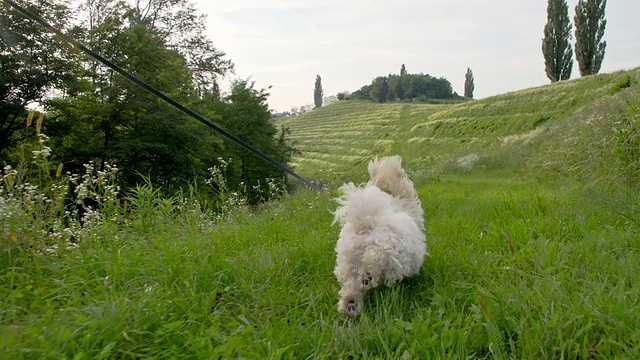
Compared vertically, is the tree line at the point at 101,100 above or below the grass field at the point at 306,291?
above

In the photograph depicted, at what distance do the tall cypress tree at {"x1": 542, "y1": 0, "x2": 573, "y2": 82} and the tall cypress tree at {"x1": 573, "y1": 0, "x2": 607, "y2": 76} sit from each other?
1.72 m

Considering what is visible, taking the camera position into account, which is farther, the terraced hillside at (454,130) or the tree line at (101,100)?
the terraced hillside at (454,130)

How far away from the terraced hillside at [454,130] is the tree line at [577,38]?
8610 millimetres

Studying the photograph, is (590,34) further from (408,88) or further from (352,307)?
(408,88)

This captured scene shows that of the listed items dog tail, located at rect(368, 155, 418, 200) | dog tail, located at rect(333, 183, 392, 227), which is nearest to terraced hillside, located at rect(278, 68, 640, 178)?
dog tail, located at rect(368, 155, 418, 200)

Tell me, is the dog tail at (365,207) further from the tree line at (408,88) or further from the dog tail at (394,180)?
the tree line at (408,88)

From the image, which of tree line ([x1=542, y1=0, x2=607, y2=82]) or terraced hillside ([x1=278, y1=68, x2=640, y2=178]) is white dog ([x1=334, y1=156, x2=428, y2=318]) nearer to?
terraced hillside ([x1=278, y1=68, x2=640, y2=178])

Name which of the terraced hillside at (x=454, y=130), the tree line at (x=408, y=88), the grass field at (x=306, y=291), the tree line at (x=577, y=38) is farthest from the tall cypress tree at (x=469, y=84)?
the grass field at (x=306, y=291)

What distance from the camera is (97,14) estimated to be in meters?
21.8

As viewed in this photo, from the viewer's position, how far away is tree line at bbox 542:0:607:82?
39.6 meters

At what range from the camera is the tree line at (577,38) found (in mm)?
39625

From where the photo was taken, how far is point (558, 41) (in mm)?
42500

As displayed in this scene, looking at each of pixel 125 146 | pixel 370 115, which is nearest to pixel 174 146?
pixel 125 146

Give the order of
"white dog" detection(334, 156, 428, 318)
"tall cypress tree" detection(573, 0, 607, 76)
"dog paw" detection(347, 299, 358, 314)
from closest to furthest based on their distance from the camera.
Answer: "dog paw" detection(347, 299, 358, 314) → "white dog" detection(334, 156, 428, 318) → "tall cypress tree" detection(573, 0, 607, 76)
